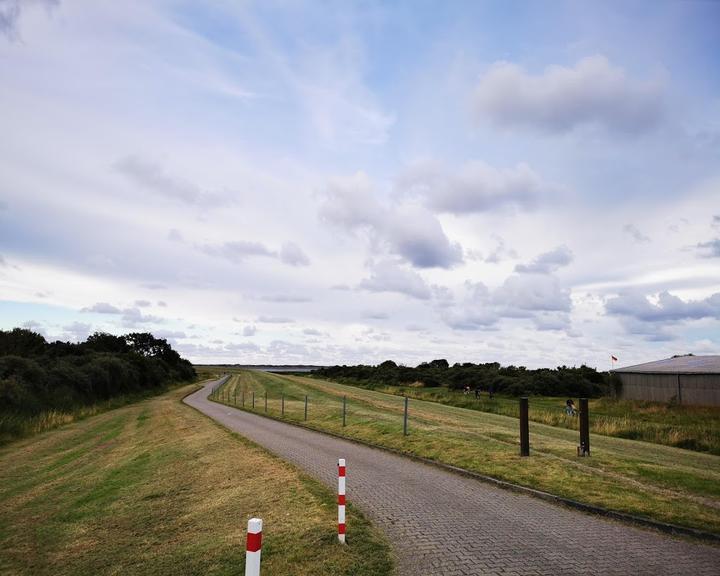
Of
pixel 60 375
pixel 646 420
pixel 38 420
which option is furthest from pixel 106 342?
pixel 646 420

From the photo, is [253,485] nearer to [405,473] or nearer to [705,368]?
[405,473]

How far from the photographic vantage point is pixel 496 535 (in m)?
7.43

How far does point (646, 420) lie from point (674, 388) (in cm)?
1228

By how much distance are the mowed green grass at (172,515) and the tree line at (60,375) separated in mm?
11768

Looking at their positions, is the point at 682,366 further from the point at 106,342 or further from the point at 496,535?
the point at 106,342

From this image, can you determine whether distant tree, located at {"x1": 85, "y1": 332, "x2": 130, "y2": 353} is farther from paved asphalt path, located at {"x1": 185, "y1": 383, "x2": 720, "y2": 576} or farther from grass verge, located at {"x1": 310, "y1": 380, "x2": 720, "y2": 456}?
paved asphalt path, located at {"x1": 185, "y1": 383, "x2": 720, "y2": 576}

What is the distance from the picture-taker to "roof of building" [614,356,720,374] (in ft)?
132

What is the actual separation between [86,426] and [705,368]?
151ft

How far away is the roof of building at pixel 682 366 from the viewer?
40197 mm

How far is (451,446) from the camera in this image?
14641 millimetres

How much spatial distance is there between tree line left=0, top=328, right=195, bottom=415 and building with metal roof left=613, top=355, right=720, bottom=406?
47.0 metres


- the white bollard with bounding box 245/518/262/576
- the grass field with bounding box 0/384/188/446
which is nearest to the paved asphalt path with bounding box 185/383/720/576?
the white bollard with bounding box 245/518/262/576

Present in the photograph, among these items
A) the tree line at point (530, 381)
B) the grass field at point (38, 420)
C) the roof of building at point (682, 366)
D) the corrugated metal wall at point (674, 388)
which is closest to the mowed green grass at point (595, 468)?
the grass field at point (38, 420)

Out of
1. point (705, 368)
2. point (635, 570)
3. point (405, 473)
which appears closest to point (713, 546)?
point (635, 570)
